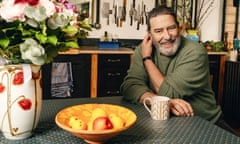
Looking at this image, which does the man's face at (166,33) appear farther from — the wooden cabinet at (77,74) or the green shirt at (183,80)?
the wooden cabinet at (77,74)

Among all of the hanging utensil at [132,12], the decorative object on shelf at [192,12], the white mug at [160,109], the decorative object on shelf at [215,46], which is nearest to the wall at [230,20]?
the decorative object on shelf at [192,12]

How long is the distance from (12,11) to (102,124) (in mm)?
458

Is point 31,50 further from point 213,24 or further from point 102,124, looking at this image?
point 213,24

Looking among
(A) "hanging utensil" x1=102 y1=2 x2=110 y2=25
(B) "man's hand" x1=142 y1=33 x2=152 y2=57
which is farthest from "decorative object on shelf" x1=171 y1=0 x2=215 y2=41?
(B) "man's hand" x1=142 y1=33 x2=152 y2=57

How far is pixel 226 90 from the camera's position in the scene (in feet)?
12.8

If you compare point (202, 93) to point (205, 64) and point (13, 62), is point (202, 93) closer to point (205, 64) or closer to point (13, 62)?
point (205, 64)

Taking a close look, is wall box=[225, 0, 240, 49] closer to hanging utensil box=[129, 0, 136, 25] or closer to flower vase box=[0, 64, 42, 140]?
hanging utensil box=[129, 0, 136, 25]

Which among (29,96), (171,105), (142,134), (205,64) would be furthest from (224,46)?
(29,96)

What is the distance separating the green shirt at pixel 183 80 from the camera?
1743 millimetres

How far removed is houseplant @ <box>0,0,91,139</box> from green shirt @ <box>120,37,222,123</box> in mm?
707

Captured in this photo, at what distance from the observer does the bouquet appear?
0.93 metres

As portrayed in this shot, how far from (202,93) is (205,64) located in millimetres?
187

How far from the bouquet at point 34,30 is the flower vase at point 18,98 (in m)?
0.04

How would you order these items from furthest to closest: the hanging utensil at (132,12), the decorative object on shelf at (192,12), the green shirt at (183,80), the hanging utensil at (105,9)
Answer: the decorative object on shelf at (192,12) < the hanging utensil at (132,12) < the hanging utensil at (105,9) < the green shirt at (183,80)
